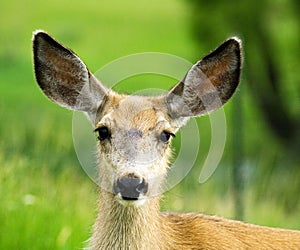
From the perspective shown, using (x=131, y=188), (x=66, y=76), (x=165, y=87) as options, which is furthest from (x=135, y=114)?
(x=165, y=87)

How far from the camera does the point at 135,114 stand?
7816mm

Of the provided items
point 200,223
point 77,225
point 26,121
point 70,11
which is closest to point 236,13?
point 26,121

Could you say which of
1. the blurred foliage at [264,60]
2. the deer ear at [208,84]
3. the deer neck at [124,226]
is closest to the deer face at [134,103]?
the deer ear at [208,84]

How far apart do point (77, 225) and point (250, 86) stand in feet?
49.7

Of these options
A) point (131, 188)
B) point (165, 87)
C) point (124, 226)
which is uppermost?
point (165, 87)

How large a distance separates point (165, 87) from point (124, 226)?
1941 centimetres

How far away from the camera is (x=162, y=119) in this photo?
25.8 ft

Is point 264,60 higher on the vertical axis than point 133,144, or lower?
higher

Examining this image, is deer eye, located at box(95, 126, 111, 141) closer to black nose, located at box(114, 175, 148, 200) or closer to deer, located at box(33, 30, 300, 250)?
deer, located at box(33, 30, 300, 250)

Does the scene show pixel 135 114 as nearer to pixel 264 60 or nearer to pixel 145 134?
pixel 145 134

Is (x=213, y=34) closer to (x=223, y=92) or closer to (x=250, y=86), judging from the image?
(x=250, y=86)

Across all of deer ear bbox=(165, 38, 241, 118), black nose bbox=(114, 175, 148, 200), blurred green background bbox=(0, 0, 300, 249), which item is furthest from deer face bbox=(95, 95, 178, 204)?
blurred green background bbox=(0, 0, 300, 249)

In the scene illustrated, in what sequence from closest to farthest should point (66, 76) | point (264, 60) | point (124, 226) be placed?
point (124, 226), point (66, 76), point (264, 60)

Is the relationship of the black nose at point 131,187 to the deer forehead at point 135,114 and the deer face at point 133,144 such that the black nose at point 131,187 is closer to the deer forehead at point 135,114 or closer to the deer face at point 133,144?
the deer face at point 133,144
